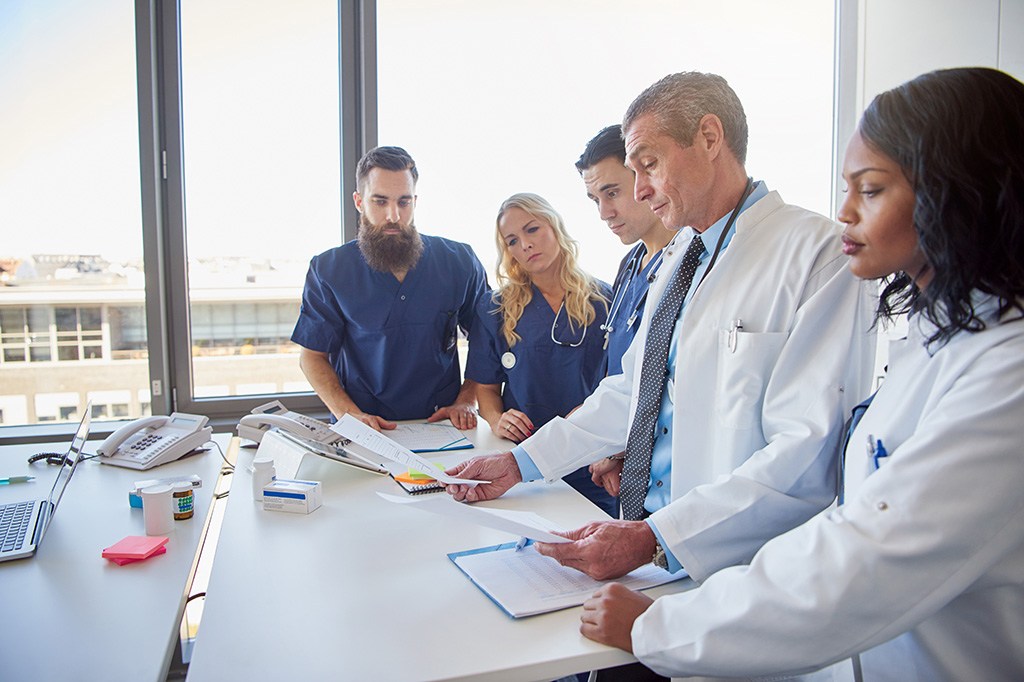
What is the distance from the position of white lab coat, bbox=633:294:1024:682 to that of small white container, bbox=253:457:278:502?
0.98 metres

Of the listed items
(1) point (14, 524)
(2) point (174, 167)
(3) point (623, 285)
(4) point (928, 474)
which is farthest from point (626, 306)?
(2) point (174, 167)

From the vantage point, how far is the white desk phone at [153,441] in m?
2.03

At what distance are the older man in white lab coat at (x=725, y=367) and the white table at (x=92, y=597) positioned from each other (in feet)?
1.99

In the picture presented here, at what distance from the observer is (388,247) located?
254 centimetres

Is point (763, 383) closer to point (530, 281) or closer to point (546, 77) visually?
point (530, 281)

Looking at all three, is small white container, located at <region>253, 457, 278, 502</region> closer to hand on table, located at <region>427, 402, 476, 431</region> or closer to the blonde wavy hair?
hand on table, located at <region>427, 402, 476, 431</region>

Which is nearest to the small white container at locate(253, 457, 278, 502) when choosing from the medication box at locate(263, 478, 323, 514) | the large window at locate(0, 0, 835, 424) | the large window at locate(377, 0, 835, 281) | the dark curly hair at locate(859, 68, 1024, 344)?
the medication box at locate(263, 478, 323, 514)

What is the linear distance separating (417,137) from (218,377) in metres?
1.39

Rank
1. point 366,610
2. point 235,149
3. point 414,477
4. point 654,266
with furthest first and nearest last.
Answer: point 235,149, point 654,266, point 414,477, point 366,610

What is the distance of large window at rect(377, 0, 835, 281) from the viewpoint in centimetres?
313

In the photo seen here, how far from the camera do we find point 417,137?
10.3 feet

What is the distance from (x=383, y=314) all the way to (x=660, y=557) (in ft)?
5.30

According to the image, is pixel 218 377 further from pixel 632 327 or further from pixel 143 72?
pixel 632 327

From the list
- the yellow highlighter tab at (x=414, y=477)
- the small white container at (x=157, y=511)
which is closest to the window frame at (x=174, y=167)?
the yellow highlighter tab at (x=414, y=477)
